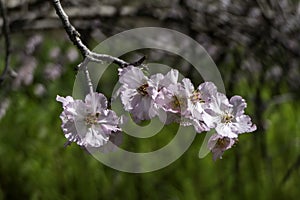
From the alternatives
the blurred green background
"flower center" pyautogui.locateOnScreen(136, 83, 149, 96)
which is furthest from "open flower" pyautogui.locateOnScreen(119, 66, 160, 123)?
the blurred green background

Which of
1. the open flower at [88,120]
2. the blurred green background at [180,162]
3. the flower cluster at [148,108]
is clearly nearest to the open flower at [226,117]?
the flower cluster at [148,108]

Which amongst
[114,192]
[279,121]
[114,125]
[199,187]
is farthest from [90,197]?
[114,125]

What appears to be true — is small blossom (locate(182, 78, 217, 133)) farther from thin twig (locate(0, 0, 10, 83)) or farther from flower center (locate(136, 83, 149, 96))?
thin twig (locate(0, 0, 10, 83))

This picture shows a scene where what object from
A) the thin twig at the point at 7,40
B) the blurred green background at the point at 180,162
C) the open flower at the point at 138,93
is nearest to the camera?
the open flower at the point at 138,93

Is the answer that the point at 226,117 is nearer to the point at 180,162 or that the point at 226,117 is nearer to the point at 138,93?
the point at 138,93

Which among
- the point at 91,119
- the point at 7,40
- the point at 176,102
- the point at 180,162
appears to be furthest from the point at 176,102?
the point at 180,162

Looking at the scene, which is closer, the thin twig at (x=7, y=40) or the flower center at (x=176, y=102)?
the flower center at (x=176, y=102)

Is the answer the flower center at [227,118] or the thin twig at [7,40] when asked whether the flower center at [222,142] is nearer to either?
the flower center at [227,118]
